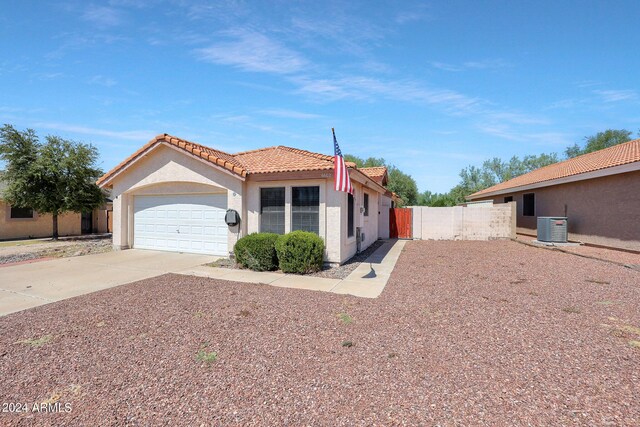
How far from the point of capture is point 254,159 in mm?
11789

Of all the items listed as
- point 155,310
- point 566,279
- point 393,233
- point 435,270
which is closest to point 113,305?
point 155,310

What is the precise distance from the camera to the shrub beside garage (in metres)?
8.45

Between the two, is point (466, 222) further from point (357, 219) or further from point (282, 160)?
point (282, 160)

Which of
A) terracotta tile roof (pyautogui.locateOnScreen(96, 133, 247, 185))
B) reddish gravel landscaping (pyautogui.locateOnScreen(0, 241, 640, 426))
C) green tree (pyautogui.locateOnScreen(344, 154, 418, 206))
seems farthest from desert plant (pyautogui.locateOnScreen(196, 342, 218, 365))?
green tree (pyautogui.locateOnScreen(344, 154, 418, 206))

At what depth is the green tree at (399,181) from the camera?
44.4m

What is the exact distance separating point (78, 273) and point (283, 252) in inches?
222

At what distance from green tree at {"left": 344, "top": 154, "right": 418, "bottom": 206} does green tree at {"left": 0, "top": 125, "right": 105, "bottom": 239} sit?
104 ft

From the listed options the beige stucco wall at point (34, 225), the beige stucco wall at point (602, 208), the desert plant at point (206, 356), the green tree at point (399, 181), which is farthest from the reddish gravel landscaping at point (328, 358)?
the green tree at point (399, 181)

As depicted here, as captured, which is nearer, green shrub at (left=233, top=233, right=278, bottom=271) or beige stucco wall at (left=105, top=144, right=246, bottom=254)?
green shrub at (left=233, top=233, right=278, bottom=271)

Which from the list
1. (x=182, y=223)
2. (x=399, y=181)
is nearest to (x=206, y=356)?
(x=182, y=223)

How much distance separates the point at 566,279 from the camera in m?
7.71

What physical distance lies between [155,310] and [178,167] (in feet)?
23.9

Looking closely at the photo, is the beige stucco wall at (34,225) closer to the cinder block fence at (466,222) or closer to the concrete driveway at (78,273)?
the concrete driveway at (78,273)

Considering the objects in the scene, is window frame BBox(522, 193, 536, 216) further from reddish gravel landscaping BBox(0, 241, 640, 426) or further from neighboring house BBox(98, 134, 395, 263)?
reddish gravel landscaping BBox(0, 241, 640, 426)
